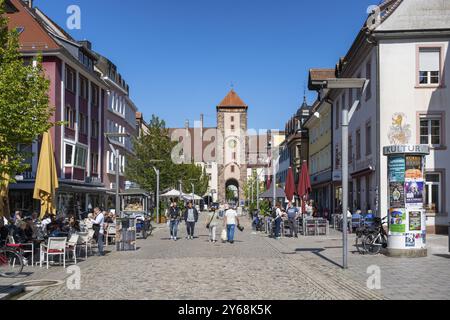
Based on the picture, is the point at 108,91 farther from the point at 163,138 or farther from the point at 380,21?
the point at 380,21

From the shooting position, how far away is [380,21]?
99.1 feet

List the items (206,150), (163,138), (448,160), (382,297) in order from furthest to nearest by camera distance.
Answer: (206,150) → (163,138) → (448,160) → (382,297)

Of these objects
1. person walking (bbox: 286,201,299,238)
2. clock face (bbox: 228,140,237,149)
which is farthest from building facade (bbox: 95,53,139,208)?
clock face (bbox: 228,140,237,149)

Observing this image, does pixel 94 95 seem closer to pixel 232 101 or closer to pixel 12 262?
pixel 12 262

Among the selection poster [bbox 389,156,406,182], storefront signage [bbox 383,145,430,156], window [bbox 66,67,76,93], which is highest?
window [bbox 66,67,76,93]

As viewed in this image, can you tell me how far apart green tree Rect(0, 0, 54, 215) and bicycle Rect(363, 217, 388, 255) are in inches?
417

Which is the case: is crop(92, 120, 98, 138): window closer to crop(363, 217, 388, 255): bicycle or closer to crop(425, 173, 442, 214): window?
crop(425, 173, 442, 214): window

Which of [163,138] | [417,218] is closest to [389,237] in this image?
[417,218]

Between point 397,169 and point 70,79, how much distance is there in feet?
101

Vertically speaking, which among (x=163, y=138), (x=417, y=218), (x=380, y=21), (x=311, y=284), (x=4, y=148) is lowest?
(x=311, y=284)

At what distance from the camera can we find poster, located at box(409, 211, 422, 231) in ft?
59.5

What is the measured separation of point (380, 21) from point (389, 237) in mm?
15012
